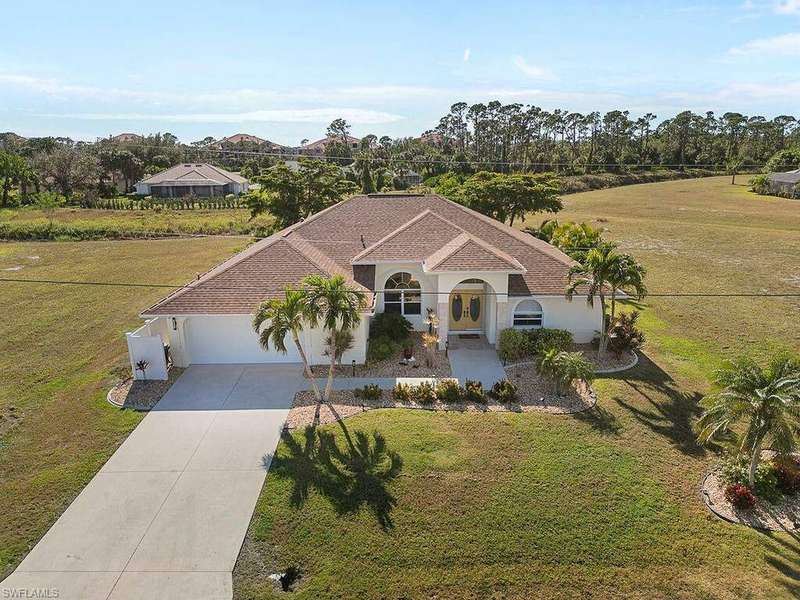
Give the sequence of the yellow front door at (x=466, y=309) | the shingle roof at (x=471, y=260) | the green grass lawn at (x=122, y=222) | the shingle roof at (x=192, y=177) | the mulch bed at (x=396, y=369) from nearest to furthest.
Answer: the mulch bed at (x=396, y=369)
the shingle roof at (x=471, y=260)
the yellow front door at (x=466, y=309)
the green grass lawn at (x=122, y=222)
the shingle roof at (x=192, y=177)

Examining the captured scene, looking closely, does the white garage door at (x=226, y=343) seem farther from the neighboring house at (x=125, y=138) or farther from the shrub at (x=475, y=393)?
the neighboring house at (x=125, y=138)

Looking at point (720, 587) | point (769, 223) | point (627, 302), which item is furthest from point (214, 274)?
point (769, 223)

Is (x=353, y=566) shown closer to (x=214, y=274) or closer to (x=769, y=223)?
(x=214, y=274)

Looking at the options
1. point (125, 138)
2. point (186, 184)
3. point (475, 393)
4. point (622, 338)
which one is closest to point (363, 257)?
point (475, 393)

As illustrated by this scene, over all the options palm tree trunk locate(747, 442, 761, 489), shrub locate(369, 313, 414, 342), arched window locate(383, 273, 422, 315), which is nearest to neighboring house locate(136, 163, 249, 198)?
arched window locate(383, 273, 422, 315)

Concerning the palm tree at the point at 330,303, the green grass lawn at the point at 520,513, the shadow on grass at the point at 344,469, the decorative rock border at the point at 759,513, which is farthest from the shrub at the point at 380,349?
the decorative rock border at the point at 759,513

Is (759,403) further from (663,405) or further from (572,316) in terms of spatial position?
(572,316)

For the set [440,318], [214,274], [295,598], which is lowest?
[295,598]
